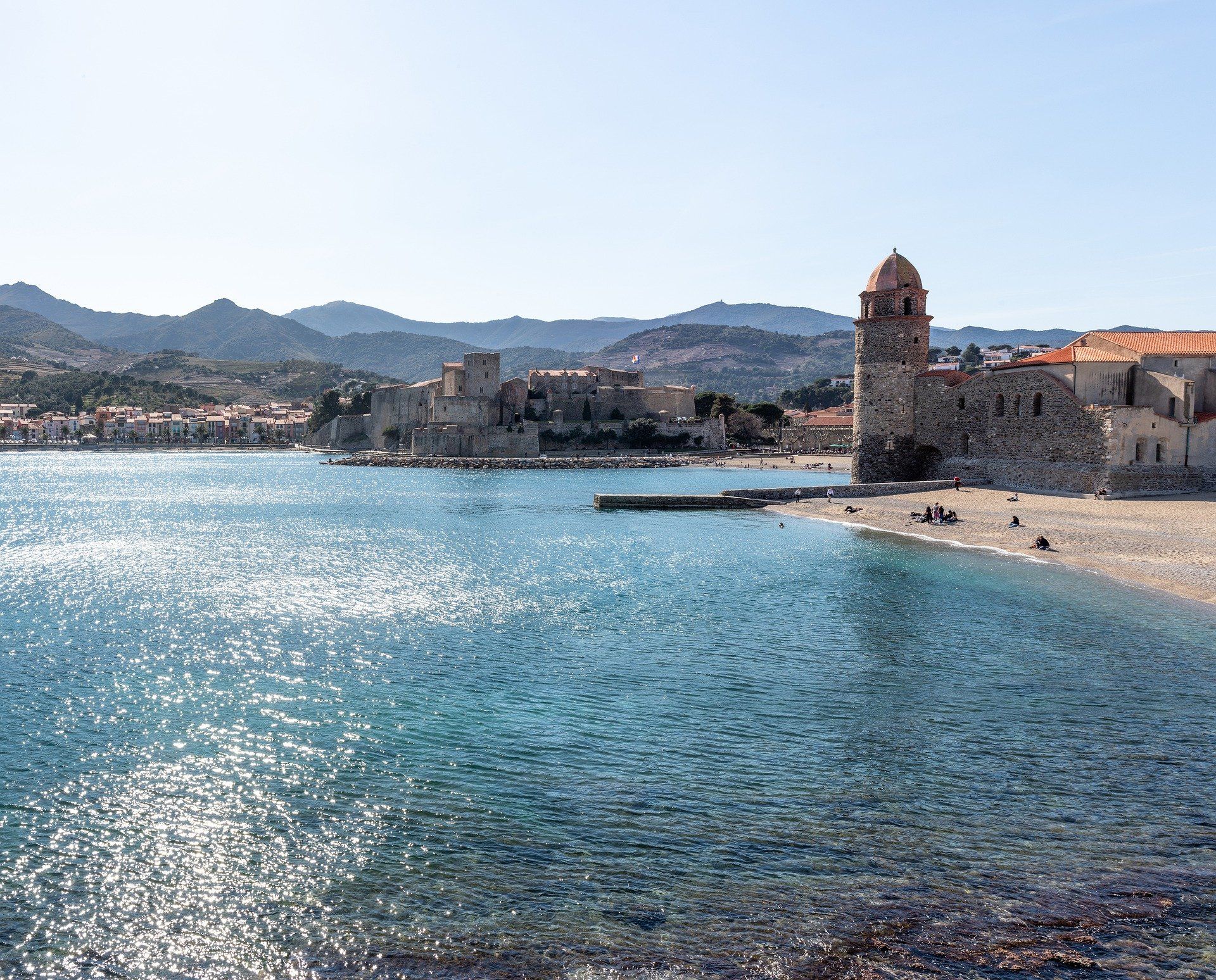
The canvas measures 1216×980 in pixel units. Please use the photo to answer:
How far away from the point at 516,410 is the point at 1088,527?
6780cm

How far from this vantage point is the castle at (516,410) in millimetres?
85000

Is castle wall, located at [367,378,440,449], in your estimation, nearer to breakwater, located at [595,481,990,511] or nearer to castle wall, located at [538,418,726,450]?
castle wall, located at [538,418,726,450]

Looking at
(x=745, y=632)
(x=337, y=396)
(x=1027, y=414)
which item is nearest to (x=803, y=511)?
(x=1027, y=414)

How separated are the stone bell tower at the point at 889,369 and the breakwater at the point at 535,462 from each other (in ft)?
129

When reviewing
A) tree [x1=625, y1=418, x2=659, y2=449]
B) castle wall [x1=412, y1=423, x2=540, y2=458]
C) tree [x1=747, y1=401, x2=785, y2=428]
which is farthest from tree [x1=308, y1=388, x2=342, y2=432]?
tree [x1=747, y1=401, x2=785, y2=428]

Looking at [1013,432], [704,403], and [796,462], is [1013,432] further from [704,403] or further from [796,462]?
[704,403]

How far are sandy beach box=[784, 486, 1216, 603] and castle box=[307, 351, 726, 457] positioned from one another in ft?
171

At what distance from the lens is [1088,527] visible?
26422 millimetres

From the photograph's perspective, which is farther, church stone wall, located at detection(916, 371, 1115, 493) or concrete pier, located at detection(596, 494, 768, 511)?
concrete pier, located at detection(596, 494, 768, 511)

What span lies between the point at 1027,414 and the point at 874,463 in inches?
262

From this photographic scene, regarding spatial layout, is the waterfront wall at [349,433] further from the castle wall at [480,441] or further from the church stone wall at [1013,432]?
the church stone wall at [1013,432]

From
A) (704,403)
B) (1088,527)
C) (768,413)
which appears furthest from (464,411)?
(1088,527)

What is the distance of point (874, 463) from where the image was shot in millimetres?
38938

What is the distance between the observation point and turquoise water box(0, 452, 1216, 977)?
6484 millimetres
